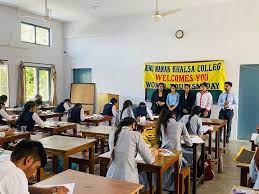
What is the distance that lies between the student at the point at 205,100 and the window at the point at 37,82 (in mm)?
5452

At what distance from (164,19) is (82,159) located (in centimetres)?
588

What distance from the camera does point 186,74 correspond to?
27.0ft

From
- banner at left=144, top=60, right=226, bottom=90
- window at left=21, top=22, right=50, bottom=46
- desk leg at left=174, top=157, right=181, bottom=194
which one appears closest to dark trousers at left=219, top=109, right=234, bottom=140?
banner at left=144, top=60, right=226, bottom=90

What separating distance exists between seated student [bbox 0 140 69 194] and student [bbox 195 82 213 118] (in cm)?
640

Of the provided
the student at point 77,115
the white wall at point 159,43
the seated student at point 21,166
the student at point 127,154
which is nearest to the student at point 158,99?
the white wall at point 159,43

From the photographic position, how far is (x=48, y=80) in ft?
33.1

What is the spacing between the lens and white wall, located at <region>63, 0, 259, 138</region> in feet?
24.3

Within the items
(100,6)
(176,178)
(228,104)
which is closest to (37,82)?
(100,6)

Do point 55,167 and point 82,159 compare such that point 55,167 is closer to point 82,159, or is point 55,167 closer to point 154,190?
point 82,159

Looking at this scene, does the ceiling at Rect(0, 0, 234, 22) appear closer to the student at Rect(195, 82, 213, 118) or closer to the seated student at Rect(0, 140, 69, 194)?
the student at Rect(195, 82, 213, 118)

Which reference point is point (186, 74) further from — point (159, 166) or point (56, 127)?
point (159, 166)

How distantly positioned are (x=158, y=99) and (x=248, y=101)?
247cm

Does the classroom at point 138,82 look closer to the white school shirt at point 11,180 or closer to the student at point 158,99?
the student at point 158,99

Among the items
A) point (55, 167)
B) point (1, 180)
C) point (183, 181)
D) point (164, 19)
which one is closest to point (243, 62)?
point (164, 19)
